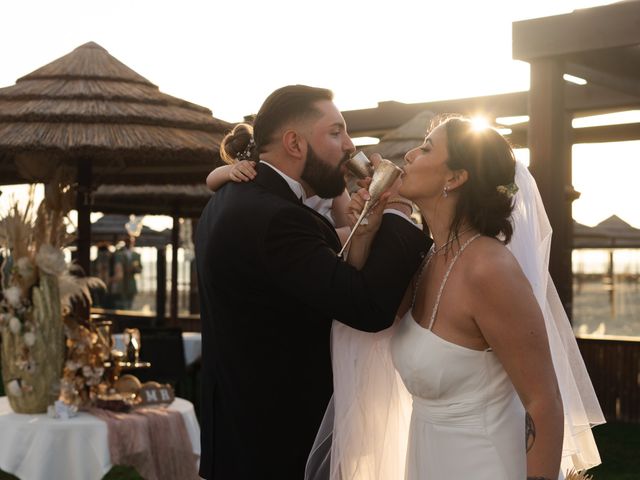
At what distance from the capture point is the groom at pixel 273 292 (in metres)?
3.32

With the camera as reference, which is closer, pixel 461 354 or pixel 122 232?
pixel 461 354

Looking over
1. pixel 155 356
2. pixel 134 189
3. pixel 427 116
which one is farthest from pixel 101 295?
pixel 155 356

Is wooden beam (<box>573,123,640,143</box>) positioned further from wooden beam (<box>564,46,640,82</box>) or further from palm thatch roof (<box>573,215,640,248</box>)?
palm thatch roof (<box>573,215,640,248</box>)

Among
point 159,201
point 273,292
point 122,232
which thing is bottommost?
point 273,292

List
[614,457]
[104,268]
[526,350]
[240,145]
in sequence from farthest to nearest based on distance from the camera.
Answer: [104,268]
[614,457]
[240,145]
[526,350]

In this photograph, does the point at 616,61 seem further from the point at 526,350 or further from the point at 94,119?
the point at 526,350

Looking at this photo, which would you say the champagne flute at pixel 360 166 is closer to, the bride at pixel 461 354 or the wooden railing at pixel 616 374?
the bride at pixel 461 354

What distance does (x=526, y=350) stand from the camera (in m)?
2.98

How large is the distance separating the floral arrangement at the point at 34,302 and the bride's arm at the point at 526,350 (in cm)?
397

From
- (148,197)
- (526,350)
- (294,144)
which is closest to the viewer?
(526,350)

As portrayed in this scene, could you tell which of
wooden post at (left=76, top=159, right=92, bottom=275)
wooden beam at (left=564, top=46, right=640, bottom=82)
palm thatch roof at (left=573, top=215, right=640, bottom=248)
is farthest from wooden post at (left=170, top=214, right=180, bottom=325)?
palm thatch roof at (left=573, top=215, right=640, bottom=248)

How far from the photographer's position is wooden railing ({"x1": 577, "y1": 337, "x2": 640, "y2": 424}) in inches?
438

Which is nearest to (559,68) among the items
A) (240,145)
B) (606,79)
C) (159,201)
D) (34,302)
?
(606,79)

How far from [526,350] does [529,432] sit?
0.25 metres
